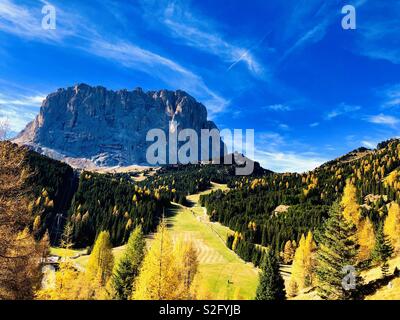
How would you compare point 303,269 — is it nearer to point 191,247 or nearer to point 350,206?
point 191,247

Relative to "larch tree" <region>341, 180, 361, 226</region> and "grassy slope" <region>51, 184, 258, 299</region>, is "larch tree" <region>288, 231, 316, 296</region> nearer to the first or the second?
"grassy slope" <region>51, 184, 258, 299</region>

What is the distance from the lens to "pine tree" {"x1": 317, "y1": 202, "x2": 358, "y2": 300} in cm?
3812

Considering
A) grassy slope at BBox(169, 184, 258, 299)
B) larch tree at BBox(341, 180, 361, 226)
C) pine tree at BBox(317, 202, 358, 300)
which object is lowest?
grassy slope at BBox(169, 184, 258, 299)

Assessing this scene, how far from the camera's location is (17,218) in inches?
924

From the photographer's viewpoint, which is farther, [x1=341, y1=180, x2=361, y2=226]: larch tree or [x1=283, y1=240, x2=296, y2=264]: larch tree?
[x1=283, y1=240, x2=296, y2=264]: larch tree

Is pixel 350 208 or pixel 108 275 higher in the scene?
pixel 350 208

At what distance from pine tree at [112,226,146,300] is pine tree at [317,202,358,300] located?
3040cm

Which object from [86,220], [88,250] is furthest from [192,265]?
[86,220]

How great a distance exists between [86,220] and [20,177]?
146068 millimetres

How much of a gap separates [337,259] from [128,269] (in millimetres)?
36470

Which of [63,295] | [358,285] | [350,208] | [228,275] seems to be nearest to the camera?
[63,295]

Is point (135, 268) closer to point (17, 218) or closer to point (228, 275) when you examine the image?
point (17, 218)

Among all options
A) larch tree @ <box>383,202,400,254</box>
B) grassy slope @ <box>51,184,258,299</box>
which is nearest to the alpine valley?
larch tree @ <box>383,202,400,254</box>

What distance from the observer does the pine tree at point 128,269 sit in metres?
55.0
